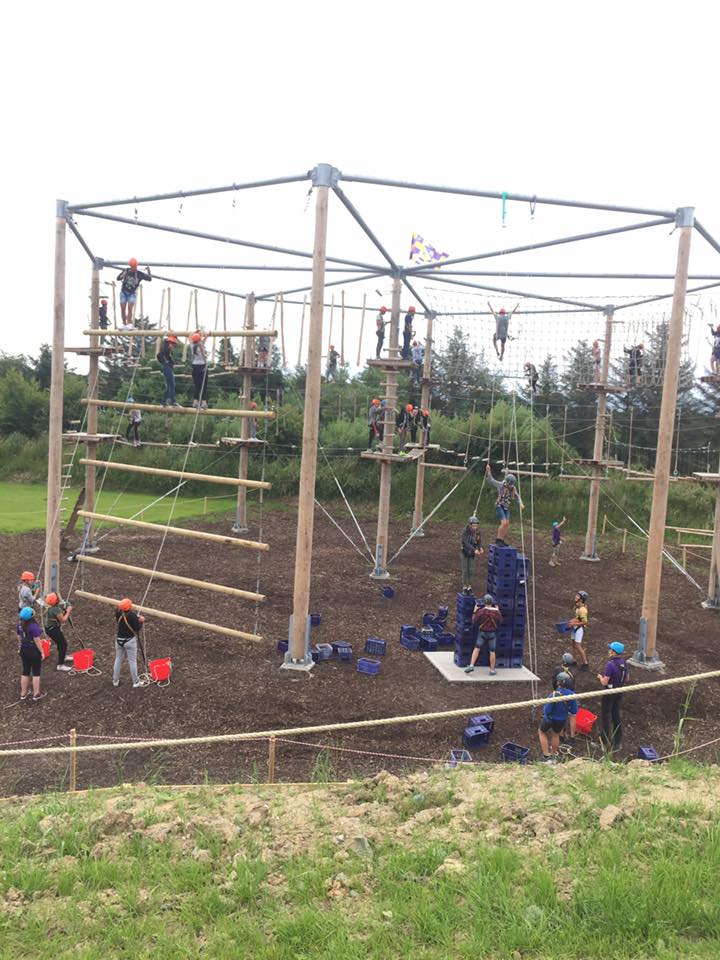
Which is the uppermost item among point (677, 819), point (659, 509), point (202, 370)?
point (202, 370)

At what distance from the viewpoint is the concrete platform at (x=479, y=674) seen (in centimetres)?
1059

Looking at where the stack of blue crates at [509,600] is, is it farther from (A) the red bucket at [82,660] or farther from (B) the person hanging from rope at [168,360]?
(B) the person hanging from rope at [168,360]

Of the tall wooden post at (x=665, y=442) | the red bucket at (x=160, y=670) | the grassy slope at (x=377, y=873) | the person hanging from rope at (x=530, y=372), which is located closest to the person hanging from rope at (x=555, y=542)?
the person hanging from rope at (x=530, y=372)

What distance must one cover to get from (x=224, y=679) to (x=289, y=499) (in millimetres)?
20326

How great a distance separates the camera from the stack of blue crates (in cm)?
1099

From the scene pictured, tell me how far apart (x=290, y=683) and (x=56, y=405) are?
259 inches

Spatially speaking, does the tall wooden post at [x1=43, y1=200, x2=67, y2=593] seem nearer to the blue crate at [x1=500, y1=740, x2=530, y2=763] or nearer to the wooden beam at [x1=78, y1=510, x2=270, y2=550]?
the wooden beam at [x1=78, y1=510, x2=270, y2=550]

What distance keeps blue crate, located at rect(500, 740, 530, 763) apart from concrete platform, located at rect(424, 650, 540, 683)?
8.34 feet

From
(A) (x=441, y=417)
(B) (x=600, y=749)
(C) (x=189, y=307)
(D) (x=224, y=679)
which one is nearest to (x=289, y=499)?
(A) (x=441, y=417)

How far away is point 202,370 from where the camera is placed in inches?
478

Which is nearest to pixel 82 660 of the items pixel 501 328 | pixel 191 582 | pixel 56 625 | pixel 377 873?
pixel 56 625

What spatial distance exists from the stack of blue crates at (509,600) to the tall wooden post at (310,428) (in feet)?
9.58

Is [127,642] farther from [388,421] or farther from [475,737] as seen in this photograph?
[388,421]

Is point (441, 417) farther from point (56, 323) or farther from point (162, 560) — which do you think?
point (56, 323)
